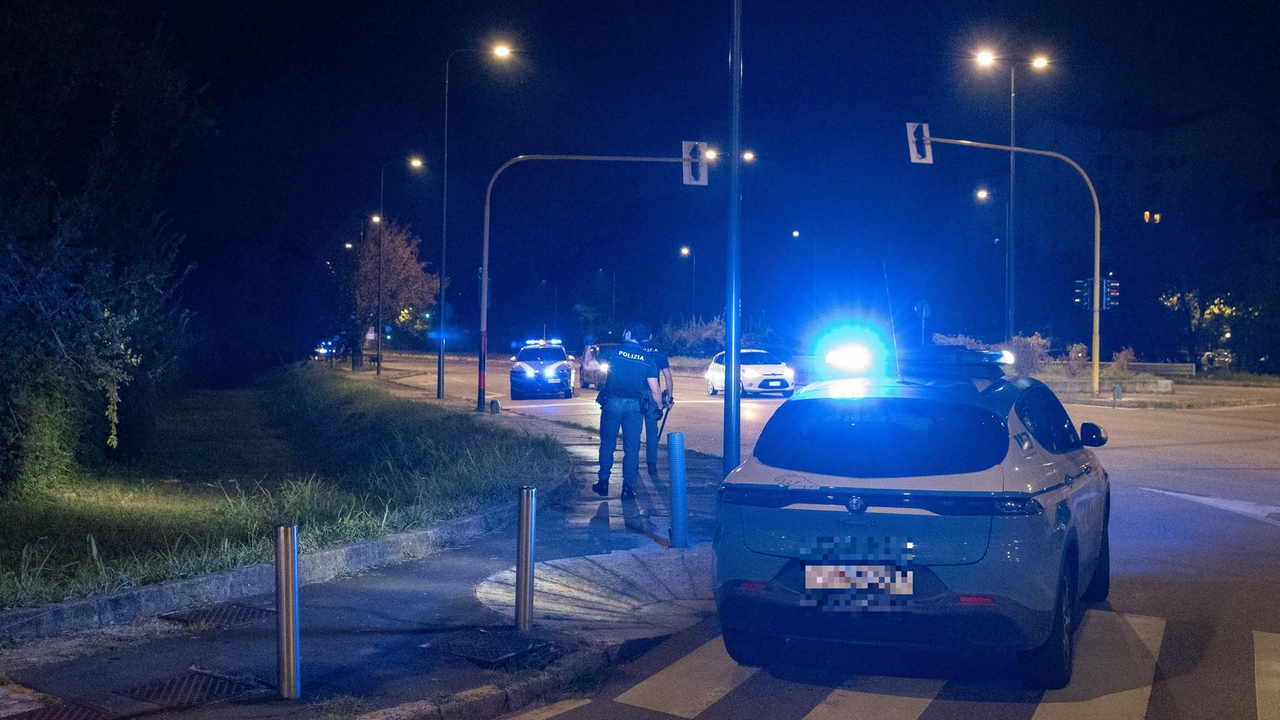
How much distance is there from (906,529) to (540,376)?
27627 millimetres

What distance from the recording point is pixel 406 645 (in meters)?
6.13

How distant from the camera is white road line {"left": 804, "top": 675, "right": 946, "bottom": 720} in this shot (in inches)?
209

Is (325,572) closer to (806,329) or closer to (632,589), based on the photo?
(632,589)

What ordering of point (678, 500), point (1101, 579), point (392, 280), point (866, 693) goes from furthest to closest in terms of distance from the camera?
point (392, 280) → point (678, 500) → point (1101, 579) → point (866, 693)

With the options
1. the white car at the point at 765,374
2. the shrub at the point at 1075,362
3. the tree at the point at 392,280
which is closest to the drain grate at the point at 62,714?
the white car at the point at 765,374

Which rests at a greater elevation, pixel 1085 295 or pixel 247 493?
pixel 1085 295

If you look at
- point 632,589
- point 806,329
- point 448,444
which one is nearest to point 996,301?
point 806,329

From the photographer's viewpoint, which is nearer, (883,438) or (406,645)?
(883,438)

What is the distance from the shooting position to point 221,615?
6707mm

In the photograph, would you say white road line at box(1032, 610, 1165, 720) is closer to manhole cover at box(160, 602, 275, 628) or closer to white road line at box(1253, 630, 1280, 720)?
white road line at box(1253, 630, 1280, 720)

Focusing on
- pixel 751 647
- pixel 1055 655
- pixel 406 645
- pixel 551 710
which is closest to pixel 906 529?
pixel 1055 655

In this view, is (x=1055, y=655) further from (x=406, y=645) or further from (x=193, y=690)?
(x=193, y=690)

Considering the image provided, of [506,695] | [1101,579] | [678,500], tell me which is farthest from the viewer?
[678,500]

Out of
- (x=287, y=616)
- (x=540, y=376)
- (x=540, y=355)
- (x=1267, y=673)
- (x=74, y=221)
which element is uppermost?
(x=74, y=221)
